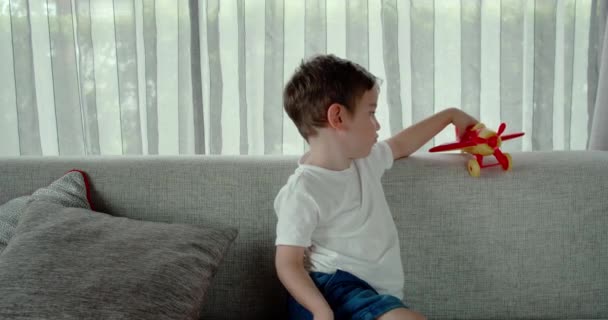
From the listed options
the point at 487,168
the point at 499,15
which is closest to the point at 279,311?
the point at 487,168

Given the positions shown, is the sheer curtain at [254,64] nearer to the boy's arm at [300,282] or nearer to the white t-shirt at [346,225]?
the white t-shirt at [346,225]

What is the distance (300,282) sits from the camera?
1.40 meters

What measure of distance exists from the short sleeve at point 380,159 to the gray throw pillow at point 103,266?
1.19 ft

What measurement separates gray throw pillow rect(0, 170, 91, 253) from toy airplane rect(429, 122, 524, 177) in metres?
0.89

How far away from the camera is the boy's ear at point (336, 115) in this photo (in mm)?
1468

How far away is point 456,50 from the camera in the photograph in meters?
2.33

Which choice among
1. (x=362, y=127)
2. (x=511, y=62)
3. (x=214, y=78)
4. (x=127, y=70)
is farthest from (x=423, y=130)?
(x=127, y=70)

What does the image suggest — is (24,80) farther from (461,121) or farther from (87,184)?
(461,121)

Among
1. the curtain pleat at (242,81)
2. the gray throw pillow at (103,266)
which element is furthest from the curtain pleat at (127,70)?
the gray throw pillow at (103,266)

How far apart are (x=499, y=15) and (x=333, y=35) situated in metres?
→ 0.55

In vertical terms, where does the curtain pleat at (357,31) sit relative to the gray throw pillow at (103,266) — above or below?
above

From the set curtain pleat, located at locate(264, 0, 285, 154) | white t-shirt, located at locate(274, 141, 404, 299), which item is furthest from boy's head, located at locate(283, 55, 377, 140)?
curtain pleat, located at locate(264, 0, 285, 154)

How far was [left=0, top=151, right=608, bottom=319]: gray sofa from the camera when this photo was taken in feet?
5.49

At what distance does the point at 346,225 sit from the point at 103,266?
0.51 m
